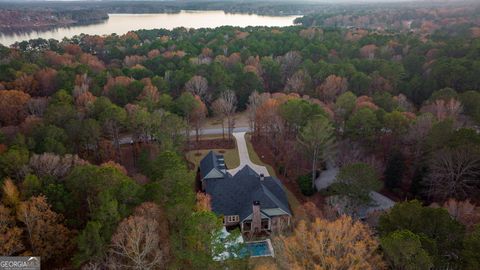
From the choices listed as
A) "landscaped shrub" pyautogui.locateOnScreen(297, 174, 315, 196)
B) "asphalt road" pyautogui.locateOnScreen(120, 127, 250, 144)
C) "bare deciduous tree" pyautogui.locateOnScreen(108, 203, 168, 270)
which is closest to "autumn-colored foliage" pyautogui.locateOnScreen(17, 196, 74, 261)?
"bare deciduous tree" pyautogui.locateOnScreen(108, 203, 168, 270)

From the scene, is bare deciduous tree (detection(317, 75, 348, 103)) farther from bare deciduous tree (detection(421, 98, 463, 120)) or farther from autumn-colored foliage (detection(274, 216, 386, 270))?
autumn-colored foliage (detection(274, 216, 386, 270))

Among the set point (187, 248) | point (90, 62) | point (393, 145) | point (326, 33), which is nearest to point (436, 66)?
point (393, 145)

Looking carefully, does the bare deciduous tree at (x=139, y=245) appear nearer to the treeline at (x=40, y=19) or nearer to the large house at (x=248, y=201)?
the large house at (x=248, y=201)

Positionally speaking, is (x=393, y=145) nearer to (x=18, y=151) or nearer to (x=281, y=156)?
(x=281, y=156)

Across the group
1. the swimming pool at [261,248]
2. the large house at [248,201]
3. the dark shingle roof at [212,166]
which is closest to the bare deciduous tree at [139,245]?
the swimming pool at [261,248]

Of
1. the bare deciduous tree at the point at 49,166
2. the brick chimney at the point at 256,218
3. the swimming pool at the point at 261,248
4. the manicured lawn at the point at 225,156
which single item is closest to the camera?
the swimming pool at the point at 261,248

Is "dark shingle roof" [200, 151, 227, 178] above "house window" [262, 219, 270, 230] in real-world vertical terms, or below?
above

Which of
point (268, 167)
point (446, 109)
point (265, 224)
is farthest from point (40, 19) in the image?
point (446, 109)
